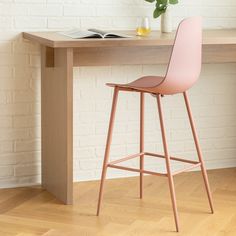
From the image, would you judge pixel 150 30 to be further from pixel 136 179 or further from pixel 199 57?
pixel 136 179

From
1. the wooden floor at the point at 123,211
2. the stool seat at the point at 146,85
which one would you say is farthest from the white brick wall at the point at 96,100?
the stool seat at the point at 146,85

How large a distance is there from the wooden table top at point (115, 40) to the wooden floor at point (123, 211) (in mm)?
948

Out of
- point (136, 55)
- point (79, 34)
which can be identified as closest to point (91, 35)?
point (79, 34)

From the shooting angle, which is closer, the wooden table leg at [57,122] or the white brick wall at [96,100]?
the wooden table leg at [57,122]

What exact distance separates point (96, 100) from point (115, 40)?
81 centimetres

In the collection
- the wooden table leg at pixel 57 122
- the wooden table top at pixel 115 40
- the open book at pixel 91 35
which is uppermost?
the open book at pixel 91 35

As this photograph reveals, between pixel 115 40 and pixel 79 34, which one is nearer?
pixel 115 40

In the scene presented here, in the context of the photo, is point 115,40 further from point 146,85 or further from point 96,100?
point 96,100

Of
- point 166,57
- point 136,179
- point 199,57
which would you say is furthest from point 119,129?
point 199,57

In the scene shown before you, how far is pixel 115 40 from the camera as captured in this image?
4.12 metres

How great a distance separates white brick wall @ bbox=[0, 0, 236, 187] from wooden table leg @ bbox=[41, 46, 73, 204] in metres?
0.13

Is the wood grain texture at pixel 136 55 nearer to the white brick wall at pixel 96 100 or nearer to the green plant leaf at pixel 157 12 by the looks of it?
the green plant leaf at pixel 157 12

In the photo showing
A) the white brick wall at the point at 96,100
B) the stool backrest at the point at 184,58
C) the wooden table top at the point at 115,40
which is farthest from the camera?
the white brick wall at the point at 96,100

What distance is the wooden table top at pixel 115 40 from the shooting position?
4.06 meters
